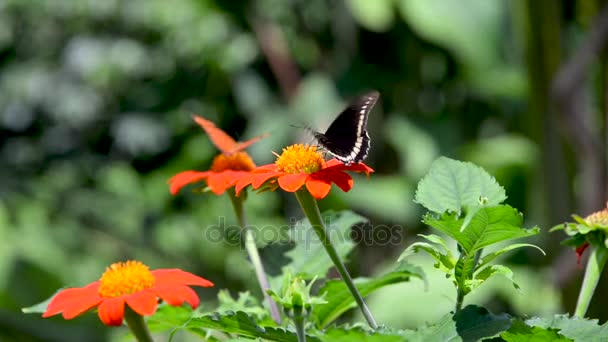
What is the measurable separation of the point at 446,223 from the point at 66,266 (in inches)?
76.2

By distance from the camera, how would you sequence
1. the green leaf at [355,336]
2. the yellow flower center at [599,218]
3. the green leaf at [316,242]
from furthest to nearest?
the green leaf at [316,242] < the yellow flower center at [599,218] < the green leaf at [355,336]

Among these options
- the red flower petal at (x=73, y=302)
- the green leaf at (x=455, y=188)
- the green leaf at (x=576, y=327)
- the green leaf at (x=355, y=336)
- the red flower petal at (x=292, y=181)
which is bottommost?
the green leaf at (x=576, y=327)

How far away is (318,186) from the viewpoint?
48cm

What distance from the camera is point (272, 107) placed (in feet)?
8.36

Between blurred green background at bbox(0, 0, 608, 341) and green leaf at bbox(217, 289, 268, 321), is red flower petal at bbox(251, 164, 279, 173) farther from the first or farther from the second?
blurred green background at bbox(0, 0, 608, 341)

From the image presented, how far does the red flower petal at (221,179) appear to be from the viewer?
0.54 meters

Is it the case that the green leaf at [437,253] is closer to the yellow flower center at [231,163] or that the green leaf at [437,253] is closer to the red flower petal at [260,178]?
the red flower petal at [260,178]

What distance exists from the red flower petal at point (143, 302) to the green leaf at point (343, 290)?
116mm

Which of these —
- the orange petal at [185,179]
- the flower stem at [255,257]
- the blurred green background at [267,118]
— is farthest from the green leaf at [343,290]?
the blurred green background at [267,118]

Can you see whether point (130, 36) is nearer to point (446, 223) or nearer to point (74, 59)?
point (74, 59)

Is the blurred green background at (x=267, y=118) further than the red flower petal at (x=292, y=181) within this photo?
Yes

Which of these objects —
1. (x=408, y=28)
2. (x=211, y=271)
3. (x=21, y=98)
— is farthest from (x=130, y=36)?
(x=408, y=28)

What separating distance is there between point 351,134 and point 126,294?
0.85ft

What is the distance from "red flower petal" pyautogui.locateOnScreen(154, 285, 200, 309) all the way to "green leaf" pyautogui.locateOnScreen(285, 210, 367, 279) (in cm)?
13
